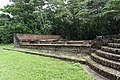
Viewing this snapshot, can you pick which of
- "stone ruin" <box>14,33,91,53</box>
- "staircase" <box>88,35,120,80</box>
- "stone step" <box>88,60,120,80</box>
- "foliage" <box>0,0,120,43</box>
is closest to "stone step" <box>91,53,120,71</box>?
"staircase" <box>88,35,120,80</box>

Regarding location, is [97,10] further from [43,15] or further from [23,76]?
[23,76]

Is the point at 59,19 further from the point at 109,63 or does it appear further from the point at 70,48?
the point at 109,63

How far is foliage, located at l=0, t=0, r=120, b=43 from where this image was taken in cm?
1607

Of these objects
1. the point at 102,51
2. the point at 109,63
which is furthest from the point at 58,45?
the point at 109,63

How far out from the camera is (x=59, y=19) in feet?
61.7

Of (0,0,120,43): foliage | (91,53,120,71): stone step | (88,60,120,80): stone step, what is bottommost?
(88,60,120,80): stone step

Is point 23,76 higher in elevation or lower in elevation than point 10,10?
lower

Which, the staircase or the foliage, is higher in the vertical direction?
the foliage

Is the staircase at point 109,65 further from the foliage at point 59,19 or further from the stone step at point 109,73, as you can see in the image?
the foliage at point 59,19

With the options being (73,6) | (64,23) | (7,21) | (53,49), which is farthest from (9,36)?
(53,49)

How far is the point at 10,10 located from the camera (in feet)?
63.4

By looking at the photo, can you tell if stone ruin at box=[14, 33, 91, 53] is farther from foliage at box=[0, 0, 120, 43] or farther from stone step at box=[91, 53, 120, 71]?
foliage at box=[0, 0, 120, 43]

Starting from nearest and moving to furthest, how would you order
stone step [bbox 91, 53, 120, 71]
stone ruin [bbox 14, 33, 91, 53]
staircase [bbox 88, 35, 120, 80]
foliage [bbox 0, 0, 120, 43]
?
staircase [bbox 88, 35, 120, 80] → stone step [bbox 91, 53, 120, 71] → stone ruin [bbox 14, 33, 91, 53] → foliage [bbox 0, 0, 120, 43]

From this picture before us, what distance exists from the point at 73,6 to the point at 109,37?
1225cm
